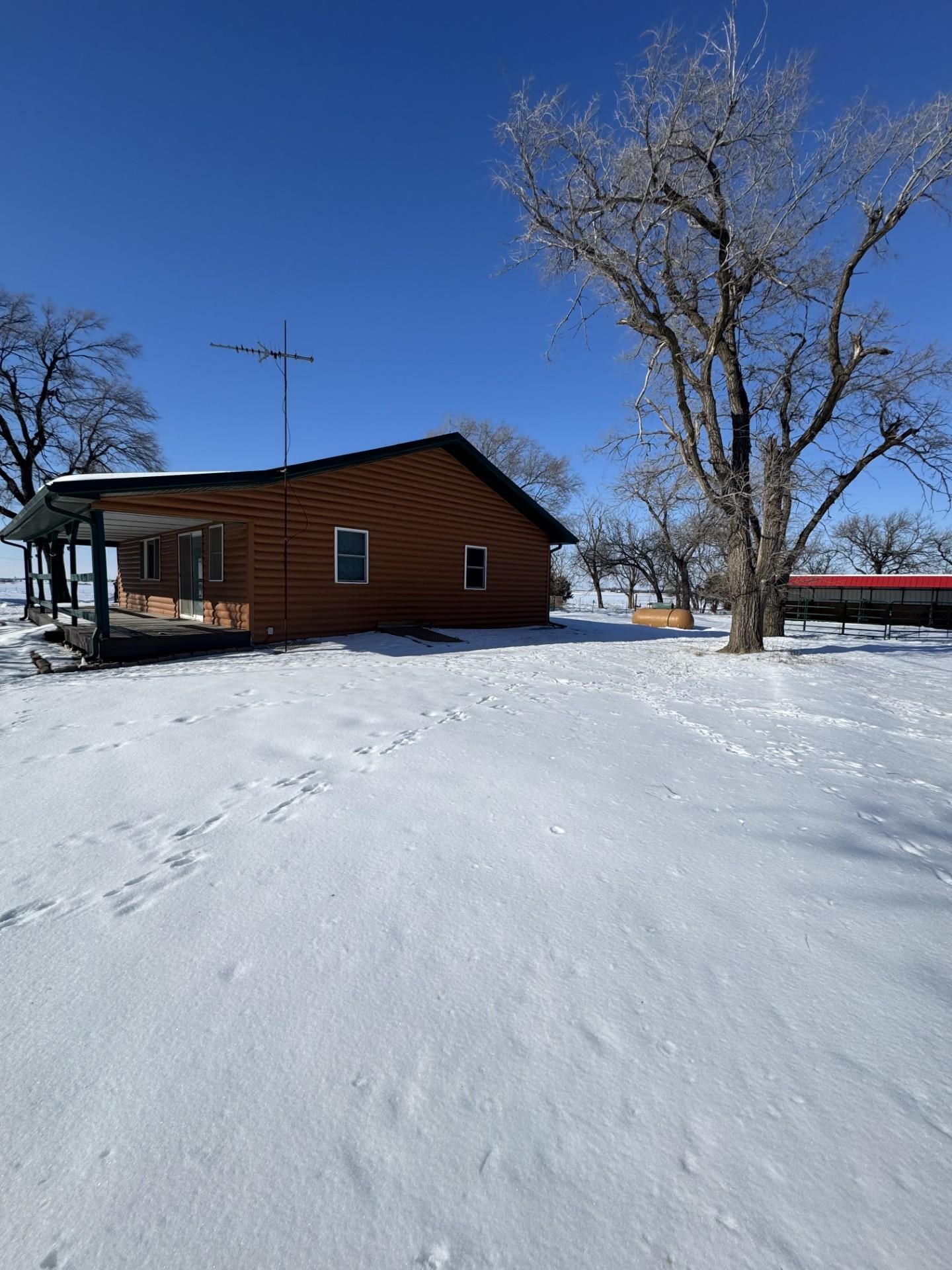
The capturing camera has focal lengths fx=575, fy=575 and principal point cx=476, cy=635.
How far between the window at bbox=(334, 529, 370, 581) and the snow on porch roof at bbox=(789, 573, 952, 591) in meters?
22.0

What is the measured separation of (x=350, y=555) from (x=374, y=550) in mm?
565

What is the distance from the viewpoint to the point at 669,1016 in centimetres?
180

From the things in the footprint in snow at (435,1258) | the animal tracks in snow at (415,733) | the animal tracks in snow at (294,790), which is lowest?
the footprint in snow at (435,1258)

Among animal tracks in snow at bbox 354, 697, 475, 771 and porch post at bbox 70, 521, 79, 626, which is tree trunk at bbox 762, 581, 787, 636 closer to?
animal tracks in snow at bbox 354, 697, 475, 771

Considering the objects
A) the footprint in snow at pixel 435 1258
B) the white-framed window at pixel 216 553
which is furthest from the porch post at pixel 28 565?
the footprint in snow at pixel 435 1258

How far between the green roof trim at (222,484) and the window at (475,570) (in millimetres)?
1621

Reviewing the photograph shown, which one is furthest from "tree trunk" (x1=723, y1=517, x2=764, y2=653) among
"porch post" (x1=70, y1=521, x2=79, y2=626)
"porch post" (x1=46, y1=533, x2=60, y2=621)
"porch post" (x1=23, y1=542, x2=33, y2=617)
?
"porch post" (x1=23, y1=542, x2=33, y2=617)

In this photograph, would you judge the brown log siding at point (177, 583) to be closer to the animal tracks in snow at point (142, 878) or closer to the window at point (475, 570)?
the window at point (475, 570)

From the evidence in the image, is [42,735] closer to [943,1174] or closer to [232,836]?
[232,836]

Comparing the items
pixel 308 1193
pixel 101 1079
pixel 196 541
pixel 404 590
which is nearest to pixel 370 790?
pixel 101 1079

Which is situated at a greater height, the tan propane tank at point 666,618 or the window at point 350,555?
the window at point 350,555

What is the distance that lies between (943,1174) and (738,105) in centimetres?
1239

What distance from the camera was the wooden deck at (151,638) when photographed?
27.8 ft

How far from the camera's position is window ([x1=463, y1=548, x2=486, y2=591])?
44.9ft
